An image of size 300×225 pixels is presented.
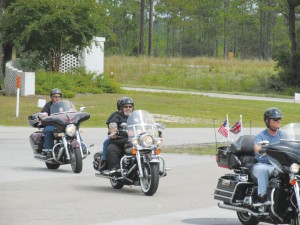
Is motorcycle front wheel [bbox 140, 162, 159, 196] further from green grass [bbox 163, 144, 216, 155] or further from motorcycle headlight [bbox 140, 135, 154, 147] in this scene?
green grass [bbox 163, 144, 216, 155]

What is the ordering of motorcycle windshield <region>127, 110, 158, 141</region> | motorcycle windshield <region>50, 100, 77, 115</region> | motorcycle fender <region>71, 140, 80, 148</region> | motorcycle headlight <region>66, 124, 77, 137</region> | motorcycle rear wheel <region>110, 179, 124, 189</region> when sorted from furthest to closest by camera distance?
motorcycle windshield <region>50, 100, 77, 115</region> → motorcycle headlight <region>66, 124, 77, 137</region> → motorcycle fender <region>71, 140, 80, 148</region> → motorcycle rear wheel <region>110, 179, 124, 189</region> → motorcycle windshield <region>127, 110, 158, 141</region>

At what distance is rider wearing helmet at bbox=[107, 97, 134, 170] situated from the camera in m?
15.5

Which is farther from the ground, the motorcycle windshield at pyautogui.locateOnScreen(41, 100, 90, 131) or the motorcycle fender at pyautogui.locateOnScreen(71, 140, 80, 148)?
the motorcycle windshield at pyautogui.locateOnScreen(41, 100, 90, 131)

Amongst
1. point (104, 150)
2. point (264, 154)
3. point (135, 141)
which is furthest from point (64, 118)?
point (264, 154)

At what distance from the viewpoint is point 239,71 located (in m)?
62.7

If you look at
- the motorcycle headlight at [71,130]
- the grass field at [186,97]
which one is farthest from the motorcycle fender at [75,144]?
the grass field at [186,97]

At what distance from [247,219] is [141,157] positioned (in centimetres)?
347

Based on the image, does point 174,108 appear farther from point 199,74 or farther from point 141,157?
point 141,157

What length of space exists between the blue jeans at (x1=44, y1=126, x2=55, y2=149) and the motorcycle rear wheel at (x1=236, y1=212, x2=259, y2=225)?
7.66m

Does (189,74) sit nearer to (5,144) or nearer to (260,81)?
(260,81)

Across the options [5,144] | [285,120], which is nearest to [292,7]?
[285,120]

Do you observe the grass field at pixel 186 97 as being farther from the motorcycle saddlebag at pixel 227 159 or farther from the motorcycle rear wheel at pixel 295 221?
the motorcycle rear wheel at pixel 295 221

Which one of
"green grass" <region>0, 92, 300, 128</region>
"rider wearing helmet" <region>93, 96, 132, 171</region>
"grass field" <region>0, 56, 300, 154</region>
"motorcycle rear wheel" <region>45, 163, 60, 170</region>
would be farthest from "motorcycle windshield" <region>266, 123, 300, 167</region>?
"green grass" <region>0, 92, 300, 128</region>

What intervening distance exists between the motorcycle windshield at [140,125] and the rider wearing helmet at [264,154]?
3520 mm
